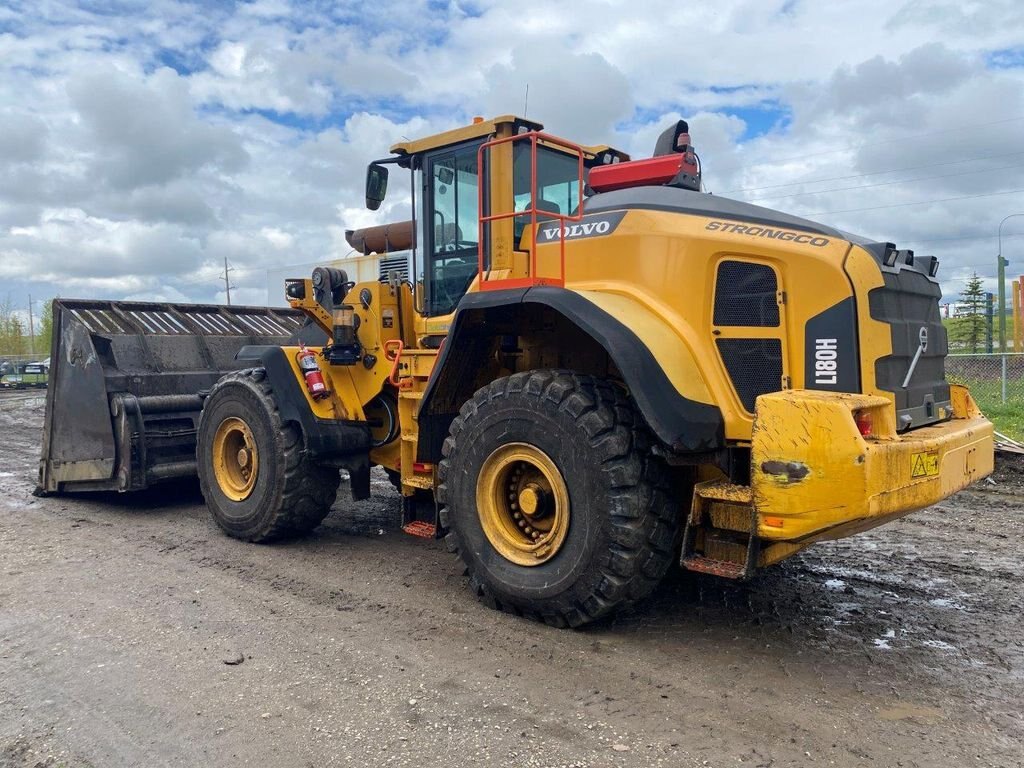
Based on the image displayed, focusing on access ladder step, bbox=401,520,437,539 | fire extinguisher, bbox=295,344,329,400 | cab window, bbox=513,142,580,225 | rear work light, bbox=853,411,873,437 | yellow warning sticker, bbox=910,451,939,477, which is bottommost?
access ladder step, bbox=401,520,437,539

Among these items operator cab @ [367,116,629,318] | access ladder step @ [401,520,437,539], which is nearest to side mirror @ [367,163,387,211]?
operator cab @ [367,116,629,318]

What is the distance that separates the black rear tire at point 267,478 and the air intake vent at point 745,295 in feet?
10.7

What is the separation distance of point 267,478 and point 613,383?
9.76ft

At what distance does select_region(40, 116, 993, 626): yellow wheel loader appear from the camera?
3766mm

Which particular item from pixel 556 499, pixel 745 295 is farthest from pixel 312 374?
pixel 745 295

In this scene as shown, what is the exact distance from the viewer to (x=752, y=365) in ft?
13.2

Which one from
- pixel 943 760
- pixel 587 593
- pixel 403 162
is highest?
pixel 403 162

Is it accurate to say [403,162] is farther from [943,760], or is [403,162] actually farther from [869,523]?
[943,760]

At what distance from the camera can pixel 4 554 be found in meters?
5.93

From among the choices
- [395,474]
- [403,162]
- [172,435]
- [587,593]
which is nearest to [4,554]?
[172,435]

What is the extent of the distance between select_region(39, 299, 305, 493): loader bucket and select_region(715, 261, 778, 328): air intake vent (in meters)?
4.22

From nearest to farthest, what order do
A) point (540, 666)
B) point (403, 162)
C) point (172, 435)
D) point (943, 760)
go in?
point (943, 760) → point (540, 666) → point (403, 162) → point (172, 435)

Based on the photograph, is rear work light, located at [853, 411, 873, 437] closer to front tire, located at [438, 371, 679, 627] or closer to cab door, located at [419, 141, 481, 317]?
front tire, located at [438, 371, 679, 627]

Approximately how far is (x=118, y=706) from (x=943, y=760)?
322 centimetres
